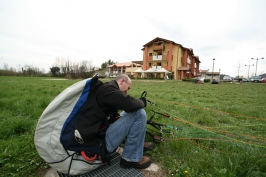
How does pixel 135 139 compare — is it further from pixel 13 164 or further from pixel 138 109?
pixel 13 164

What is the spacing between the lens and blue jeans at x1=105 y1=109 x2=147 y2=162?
5.39ft

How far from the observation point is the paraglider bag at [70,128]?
4.66 feet

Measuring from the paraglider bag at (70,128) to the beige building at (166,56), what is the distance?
3176 cm

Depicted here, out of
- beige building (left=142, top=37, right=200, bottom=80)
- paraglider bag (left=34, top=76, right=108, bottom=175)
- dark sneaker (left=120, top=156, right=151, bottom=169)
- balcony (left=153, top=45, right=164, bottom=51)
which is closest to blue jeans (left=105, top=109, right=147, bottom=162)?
dark sneaker (left=120, top=156, right=151, bottom=169)

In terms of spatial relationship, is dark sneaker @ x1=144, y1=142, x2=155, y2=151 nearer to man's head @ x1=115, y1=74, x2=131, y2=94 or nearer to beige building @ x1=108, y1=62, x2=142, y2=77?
man's head @ x1=115, y1=74, x2=131, y2=94

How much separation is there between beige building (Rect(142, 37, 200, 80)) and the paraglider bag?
31.8 m

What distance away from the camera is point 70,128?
1.46 m

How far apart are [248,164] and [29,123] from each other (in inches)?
144

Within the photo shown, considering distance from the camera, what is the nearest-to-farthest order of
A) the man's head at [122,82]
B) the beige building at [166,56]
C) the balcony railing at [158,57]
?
the man's head at [122,82] < the beige building at [166,56] < the balcony railing at [158,57]

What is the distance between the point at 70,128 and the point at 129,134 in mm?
687

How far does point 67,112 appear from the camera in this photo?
145 centimetres

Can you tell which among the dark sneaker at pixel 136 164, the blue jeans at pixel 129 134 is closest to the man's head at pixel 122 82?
the blue jeans at pixel 129 134

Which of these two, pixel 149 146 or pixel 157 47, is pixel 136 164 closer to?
pixel 149 146

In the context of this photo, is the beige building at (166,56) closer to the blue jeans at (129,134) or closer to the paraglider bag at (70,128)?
the blue jeans at (129,134)
